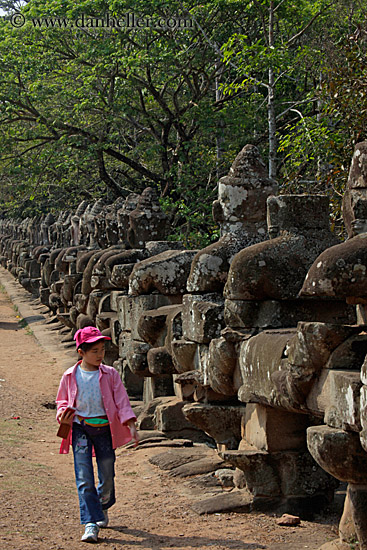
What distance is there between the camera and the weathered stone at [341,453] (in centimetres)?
420

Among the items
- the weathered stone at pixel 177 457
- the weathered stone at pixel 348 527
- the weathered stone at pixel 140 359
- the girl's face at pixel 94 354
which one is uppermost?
the girl's face at pixel 94 354

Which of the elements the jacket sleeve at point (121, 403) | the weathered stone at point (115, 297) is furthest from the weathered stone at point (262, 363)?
the weathered stone at point (115, 297)

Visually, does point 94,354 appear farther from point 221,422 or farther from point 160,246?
point 160,246

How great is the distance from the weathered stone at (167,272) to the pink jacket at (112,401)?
9.35 ft

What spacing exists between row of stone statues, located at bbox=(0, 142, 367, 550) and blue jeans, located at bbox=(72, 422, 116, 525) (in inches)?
31.8

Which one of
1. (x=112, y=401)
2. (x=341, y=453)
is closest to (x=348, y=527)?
(x=341, y=453)

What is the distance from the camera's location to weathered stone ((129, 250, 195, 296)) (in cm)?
827

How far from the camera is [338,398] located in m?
4.22

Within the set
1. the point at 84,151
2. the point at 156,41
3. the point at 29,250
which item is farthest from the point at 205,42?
the point at 29,250

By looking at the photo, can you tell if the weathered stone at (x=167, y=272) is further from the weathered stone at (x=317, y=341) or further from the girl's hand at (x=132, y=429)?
the weathered stone at (x=317, y=341)

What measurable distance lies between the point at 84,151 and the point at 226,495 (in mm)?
13672

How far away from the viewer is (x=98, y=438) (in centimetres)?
545

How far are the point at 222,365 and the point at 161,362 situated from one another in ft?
→ 6.99

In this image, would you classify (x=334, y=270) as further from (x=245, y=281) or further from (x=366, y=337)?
(x=245, y=281)
